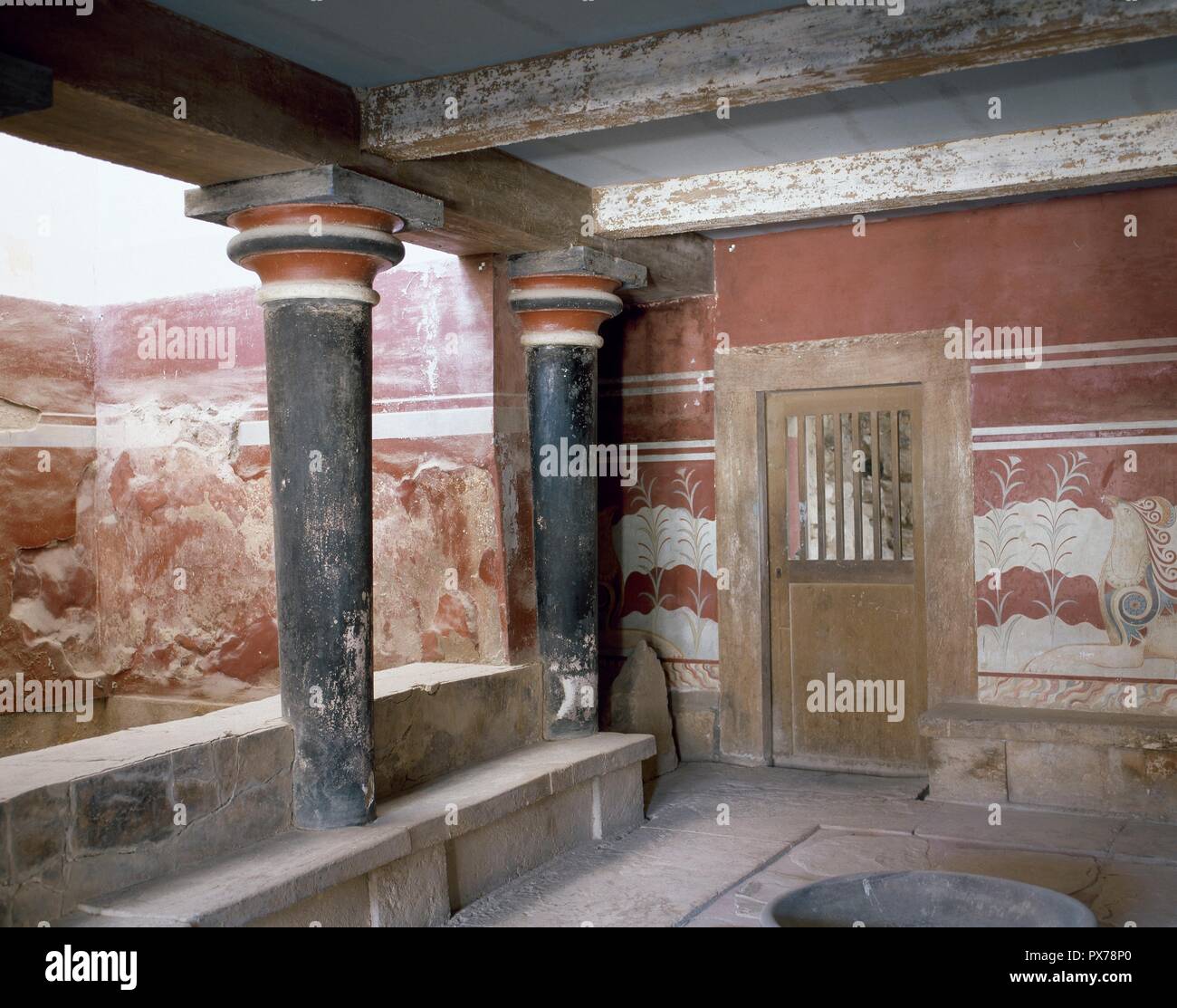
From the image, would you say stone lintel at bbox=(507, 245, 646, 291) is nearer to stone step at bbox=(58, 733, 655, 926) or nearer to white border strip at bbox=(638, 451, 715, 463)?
white border strip at bbox=(638, 451, 715, 463)

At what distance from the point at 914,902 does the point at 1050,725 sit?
108 inches

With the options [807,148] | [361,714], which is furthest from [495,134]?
[361,714]

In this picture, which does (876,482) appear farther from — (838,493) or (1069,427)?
(1069,427)

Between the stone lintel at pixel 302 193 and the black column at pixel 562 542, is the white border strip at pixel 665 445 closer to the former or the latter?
the black column at pixel 562 542

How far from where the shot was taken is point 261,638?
609cm

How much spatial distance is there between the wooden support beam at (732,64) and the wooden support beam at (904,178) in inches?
55.3

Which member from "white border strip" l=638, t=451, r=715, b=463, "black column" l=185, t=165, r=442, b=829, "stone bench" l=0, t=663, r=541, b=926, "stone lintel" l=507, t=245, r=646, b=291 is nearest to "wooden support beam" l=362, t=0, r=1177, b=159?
"black column" l=185, t=165, r=442, b=829

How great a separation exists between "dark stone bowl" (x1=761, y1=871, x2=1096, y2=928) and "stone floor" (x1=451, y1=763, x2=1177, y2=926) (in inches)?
45.2

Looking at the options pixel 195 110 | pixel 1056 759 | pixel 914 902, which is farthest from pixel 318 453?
pixel 1056 759

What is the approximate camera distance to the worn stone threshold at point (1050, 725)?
5.10m

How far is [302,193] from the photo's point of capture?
388 cm

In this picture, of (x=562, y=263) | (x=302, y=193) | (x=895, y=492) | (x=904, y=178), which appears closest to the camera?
(x=302, y=193)

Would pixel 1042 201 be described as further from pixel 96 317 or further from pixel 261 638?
pixel 96 317

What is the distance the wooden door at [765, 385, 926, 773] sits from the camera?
5.99 m
